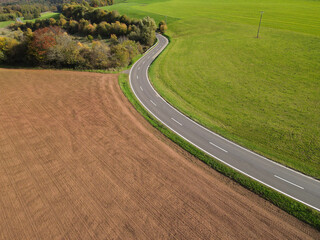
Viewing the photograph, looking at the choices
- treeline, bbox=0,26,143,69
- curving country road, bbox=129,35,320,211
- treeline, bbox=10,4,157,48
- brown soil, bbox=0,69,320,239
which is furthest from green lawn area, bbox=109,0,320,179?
treeline, bbox=10,4,157,48

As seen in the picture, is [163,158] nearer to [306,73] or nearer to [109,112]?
[109,112]

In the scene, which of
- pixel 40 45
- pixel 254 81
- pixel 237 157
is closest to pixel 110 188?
pixel 237 157

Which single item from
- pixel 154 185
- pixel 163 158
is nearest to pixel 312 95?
pixel 163 158

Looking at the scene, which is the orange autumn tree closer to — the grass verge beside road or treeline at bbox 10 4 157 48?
treeline at bbox 10 4 157 48

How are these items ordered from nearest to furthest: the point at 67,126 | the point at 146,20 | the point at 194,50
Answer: the point at 67,126 < the point at 194,50 < the point at 146,20

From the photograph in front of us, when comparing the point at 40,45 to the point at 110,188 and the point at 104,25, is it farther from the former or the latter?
the point at 104,25

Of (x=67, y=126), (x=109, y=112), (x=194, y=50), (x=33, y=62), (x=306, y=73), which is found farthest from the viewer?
(x=194, y=50)

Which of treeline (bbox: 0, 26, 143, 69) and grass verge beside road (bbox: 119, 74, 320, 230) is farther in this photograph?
treeline (bbox: 0, 26, 143, 69)
